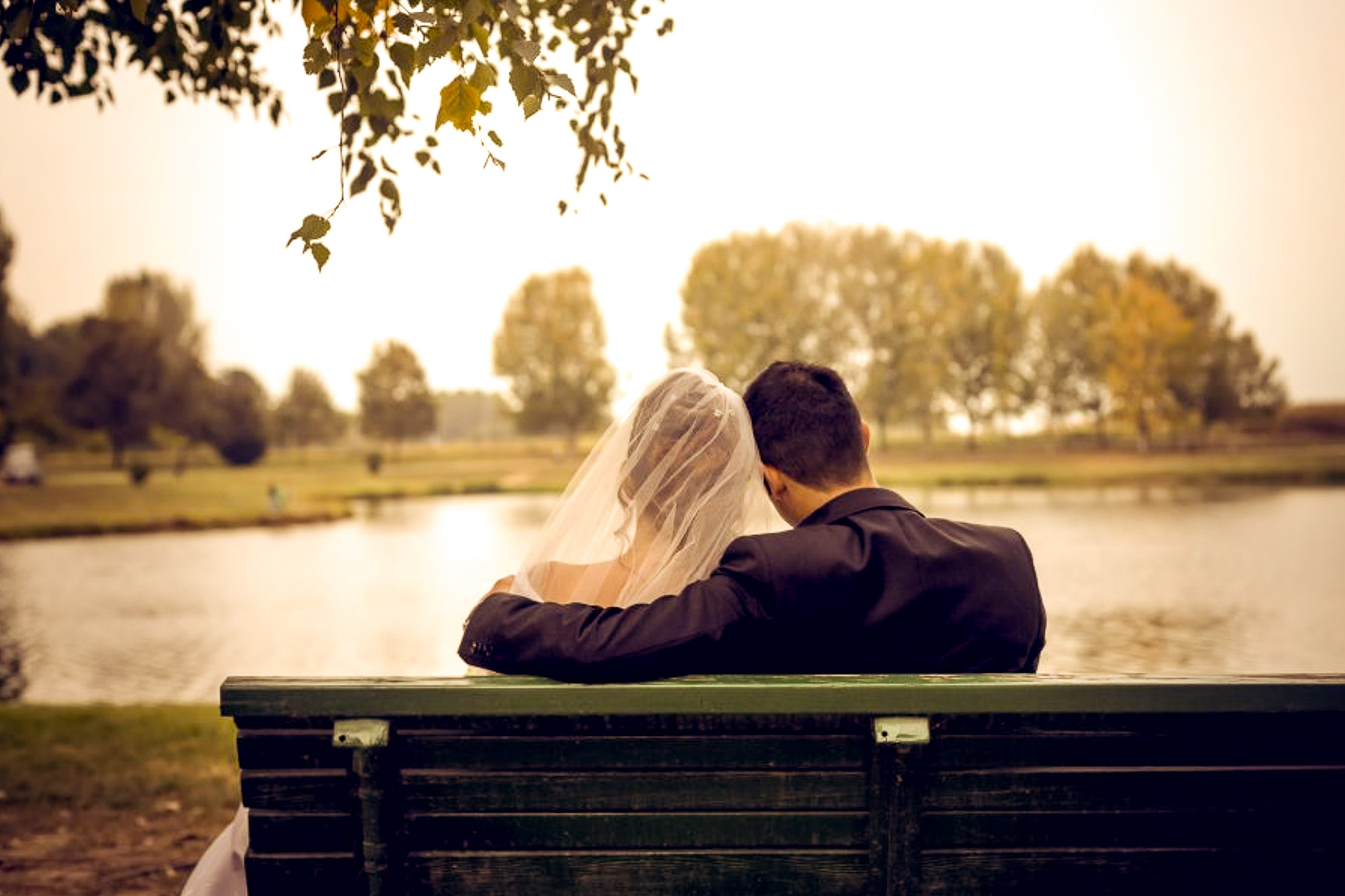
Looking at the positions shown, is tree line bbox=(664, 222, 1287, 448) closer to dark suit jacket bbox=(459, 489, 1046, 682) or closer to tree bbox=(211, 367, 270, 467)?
tree bbox=(211, 367, 270, 467)

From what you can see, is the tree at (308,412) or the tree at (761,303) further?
the tree at (308,412)

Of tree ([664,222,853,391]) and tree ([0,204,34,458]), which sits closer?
tree ([0,204,34,458])

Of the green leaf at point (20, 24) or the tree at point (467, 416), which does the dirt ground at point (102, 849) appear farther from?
the tree at point (467, 416)

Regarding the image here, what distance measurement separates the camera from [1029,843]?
2.20 meters

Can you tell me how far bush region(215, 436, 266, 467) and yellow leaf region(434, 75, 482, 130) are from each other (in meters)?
62.0

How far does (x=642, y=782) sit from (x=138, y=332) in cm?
5450

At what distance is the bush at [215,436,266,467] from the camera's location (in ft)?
202

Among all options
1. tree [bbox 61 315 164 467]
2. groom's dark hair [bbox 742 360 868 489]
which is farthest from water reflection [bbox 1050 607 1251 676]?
tree [bbox 61 315 164 467]

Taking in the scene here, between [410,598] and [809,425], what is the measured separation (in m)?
18.9

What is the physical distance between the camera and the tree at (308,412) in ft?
271

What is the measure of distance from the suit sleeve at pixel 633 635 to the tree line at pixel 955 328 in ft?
208

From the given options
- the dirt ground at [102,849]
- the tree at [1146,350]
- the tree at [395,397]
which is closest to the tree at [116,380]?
the tree at [395,397]

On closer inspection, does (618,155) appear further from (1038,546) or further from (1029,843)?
(1038,546)

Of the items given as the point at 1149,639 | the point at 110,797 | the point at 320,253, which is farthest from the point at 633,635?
the point at 1149,639
